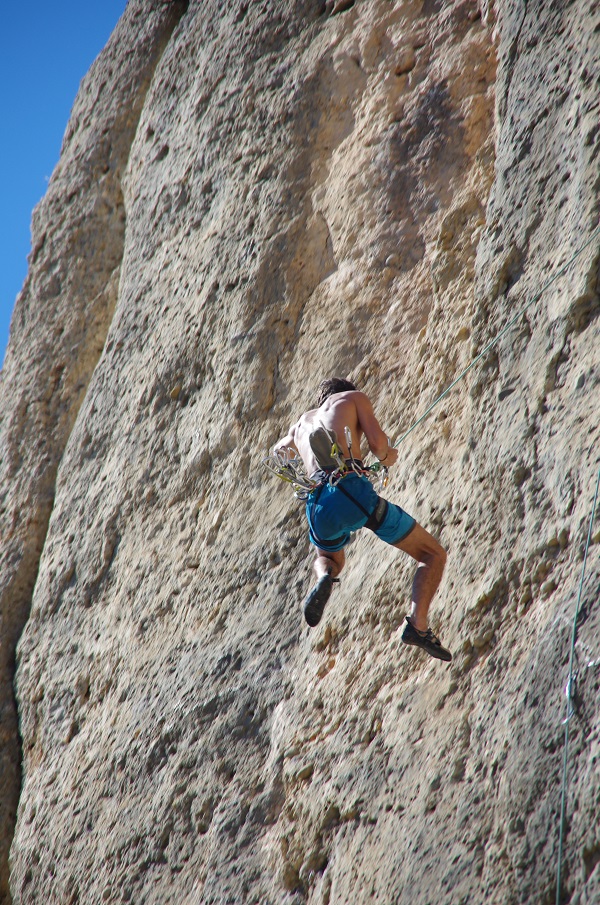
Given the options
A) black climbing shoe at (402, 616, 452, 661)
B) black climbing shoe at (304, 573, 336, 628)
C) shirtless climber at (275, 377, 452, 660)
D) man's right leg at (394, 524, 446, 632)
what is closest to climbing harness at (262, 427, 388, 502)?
shirtless climber at (275, 377, 452, 660)

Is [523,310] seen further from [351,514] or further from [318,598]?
[318,598]

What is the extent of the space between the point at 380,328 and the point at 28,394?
4.56 m

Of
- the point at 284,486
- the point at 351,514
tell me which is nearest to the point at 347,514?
the point at 351,514

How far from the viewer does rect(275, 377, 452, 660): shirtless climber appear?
4.31m

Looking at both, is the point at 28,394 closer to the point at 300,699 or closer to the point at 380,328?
the point at 380,328

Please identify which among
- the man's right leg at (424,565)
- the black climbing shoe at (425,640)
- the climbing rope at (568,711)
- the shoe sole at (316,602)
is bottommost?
the climbing rope at (568,711)

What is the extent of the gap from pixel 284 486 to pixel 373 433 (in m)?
1.71

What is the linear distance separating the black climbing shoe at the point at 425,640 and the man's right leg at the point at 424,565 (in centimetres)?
8

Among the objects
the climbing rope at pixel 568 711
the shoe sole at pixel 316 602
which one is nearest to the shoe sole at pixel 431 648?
the shoe sole at pixel 316 602

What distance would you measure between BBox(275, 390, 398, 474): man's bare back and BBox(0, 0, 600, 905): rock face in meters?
0.46

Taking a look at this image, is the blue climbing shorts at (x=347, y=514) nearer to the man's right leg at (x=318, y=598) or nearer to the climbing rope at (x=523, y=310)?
the man's right leg at (x=318, y=598)

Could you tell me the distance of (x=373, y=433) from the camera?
15.4 ft

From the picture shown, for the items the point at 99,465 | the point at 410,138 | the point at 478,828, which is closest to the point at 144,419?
the point at 99,465

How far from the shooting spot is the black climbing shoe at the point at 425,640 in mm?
4121
